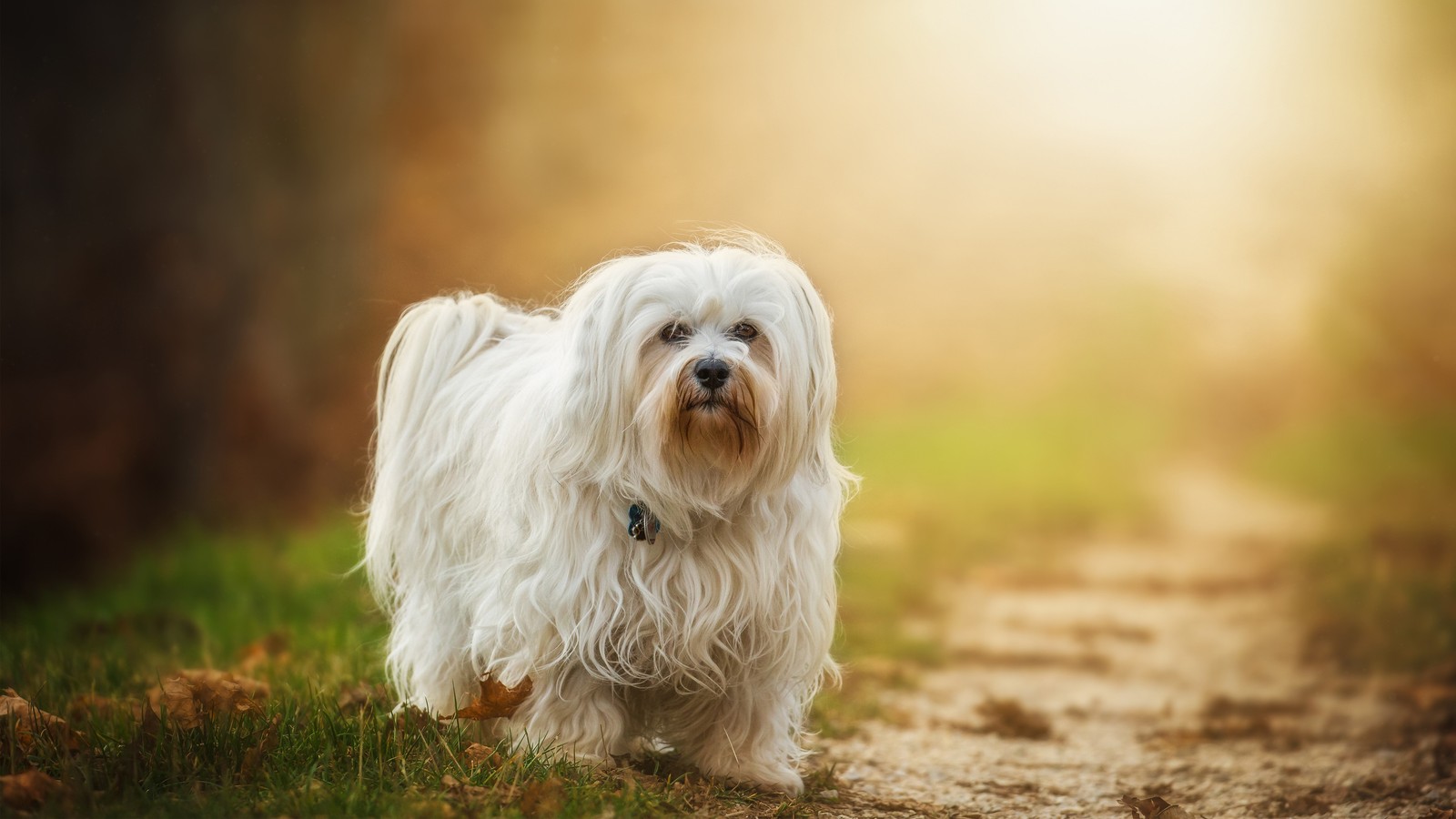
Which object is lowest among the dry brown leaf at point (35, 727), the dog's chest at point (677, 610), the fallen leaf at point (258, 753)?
the dry brown leaf at point (35, 727)

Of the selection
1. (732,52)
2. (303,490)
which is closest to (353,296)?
(303,490)

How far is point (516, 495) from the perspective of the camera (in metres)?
4.01

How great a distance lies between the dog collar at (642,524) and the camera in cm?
384

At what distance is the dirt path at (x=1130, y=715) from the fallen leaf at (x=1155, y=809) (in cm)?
9

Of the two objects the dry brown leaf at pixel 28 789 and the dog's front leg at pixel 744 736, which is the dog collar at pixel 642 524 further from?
the dry brown leaf at pixel 28 789

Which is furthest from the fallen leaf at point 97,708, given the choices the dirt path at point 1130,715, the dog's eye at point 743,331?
the dirt path at point 1130,715

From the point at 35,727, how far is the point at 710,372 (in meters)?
2.13

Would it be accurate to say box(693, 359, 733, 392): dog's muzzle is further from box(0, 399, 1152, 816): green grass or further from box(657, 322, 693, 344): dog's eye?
box(0, 399, 1152, 816): green grass

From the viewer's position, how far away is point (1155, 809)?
4.03 meters

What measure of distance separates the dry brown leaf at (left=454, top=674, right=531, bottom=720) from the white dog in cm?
6

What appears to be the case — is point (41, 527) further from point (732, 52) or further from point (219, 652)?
point (732, 52)

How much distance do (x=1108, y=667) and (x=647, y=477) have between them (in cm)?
→ 397

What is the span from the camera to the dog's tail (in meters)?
4.66

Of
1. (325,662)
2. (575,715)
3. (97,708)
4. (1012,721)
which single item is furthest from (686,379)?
(1012,721)
